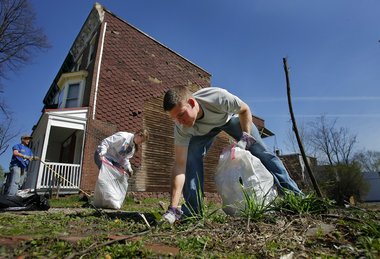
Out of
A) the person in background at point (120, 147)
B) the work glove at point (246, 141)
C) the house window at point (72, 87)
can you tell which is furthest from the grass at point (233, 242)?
the house window at point (72, 87)

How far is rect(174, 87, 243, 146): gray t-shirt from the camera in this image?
3043mm

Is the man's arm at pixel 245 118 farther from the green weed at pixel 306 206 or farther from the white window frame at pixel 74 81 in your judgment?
the white window frame at pixel 74 81

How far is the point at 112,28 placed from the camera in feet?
50.1

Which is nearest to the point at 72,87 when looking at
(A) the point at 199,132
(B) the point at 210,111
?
(A) the point at 199,132

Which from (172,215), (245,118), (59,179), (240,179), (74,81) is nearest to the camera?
(172,215)

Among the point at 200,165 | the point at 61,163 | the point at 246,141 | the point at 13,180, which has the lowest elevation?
the point at 13,180

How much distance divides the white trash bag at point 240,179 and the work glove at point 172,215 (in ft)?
1.48

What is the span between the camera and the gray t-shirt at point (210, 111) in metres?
3.04

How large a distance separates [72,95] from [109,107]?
284 centimetres

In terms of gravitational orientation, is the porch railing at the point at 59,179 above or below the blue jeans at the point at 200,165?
below

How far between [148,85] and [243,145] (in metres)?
13.2

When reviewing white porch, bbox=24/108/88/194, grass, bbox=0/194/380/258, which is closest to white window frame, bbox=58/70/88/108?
white porch, bbox=24/108/88/194

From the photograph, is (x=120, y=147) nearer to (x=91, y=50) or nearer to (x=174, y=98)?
(x=174, y=98)

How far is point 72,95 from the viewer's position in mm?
14797
